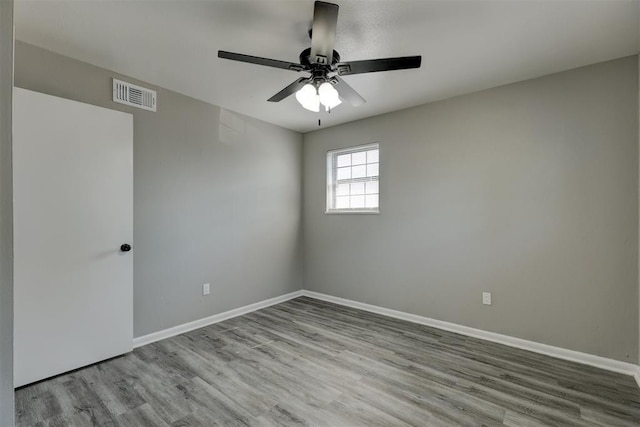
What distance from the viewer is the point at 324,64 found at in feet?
5.99

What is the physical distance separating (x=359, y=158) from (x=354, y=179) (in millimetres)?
297

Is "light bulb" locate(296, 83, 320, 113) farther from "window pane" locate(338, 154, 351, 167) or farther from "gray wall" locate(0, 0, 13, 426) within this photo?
"window pane" locate(338, 154, 351, 167)

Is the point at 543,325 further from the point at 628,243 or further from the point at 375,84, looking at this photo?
the point at 375,84

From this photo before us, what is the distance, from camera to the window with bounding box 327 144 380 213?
154 inches

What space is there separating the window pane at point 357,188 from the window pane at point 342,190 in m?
0.11

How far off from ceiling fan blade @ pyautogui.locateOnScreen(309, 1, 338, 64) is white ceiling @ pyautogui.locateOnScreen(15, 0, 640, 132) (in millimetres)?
289

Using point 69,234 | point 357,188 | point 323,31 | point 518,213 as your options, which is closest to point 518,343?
point 518,213

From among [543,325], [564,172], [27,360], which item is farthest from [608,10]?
[27,360]

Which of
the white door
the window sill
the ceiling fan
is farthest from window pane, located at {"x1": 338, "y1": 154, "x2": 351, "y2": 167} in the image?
the white door

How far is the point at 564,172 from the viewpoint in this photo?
102 inches

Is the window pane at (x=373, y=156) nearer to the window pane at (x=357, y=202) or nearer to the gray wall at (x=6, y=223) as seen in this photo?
the window pane at (x=357, y=202)

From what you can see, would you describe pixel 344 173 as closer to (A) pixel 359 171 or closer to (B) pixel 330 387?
(A) pixel 359 171

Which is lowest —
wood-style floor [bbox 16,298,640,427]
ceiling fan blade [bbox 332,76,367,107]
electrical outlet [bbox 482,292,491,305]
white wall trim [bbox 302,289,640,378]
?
wood-style floor [bbox 16,298,640,427]

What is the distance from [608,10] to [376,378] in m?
2.92
